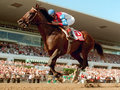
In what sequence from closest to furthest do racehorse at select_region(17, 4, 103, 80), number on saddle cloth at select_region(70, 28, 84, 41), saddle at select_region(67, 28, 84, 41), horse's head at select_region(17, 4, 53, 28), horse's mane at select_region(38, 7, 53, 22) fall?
racehorse at select_region(17, 4, 103, 80) < horse's head at select_region(17, 4, 53, 28) < horse's mane at select_region(38, 7, 53, 22) < saddle at select_region(67, 28, 84, 41) < number on saddle cloth at select_region(70, 28, 84, 41)

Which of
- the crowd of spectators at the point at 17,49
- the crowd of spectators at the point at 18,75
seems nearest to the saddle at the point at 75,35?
the crowd of spectators at the point at 18,75

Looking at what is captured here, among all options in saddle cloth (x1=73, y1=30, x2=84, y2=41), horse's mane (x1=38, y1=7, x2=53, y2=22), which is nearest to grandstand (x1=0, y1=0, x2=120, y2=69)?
saddle cloth (x1=73, y1=30, x2=84, y2=41)

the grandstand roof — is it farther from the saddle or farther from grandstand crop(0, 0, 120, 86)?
the saddle

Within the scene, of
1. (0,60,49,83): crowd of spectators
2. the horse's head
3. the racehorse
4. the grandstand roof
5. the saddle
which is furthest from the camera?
the grandstand roof

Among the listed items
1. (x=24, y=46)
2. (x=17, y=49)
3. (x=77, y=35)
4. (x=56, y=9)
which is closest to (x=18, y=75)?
(x=77, y=35)

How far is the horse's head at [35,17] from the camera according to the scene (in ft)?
16.1

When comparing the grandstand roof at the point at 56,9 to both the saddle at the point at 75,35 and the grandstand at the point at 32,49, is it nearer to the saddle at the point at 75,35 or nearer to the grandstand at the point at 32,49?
the grandstand at the point at 32,49

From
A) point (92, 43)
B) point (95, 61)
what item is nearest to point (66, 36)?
point (92, 43)

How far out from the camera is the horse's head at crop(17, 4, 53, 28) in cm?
491

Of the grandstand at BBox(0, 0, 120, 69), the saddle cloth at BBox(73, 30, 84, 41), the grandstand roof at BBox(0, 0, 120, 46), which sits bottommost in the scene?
the grandstand at BBox(0, 0, 120, 69)

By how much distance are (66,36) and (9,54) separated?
1774cm

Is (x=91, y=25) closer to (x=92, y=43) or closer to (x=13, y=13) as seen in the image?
(x=13, y=13)

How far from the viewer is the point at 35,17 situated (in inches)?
199

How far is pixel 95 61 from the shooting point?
31781 mm
